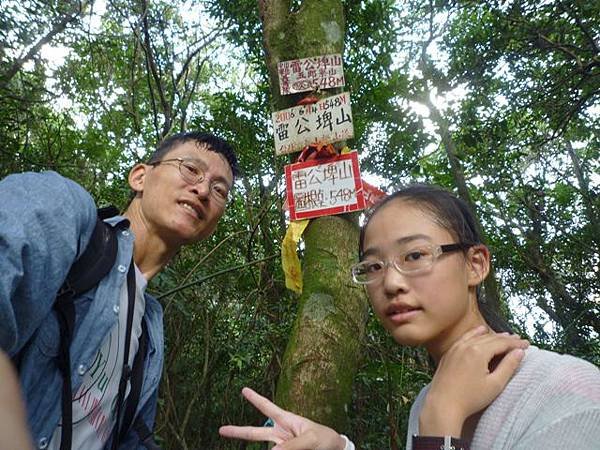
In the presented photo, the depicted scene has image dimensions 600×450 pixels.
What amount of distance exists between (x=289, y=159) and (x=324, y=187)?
1.57 feet

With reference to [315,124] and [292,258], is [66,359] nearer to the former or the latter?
[292,258]

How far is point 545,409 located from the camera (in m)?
0.90

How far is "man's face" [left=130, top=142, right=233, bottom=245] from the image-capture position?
1781 mm

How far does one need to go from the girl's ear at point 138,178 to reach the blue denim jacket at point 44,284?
0.49 m

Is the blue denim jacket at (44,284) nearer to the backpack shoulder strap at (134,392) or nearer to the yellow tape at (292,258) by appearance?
the backpack shoulder strap at (134,392)

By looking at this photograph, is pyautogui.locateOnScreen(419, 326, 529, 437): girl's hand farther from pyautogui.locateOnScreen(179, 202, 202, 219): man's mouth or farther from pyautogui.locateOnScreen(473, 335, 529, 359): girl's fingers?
pyautogui.locateOnScreen(179, 202, 202, 219): man's mouth

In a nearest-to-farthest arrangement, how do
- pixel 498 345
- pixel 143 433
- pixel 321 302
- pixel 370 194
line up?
1. pixel 498 345
2. pixel 143 433
3. pixel 321 302
4. pixel 370 194

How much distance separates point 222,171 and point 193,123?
3443 mm

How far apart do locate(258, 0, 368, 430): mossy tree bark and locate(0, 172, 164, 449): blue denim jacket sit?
2.46ft

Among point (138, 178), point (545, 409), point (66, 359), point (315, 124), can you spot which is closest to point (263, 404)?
point (66, 359)

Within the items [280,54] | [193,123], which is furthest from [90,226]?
[193,123]

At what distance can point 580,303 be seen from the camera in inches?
265

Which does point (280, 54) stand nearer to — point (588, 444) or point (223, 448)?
point (588, 444)

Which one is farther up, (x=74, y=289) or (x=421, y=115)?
(x=421, y=115)
